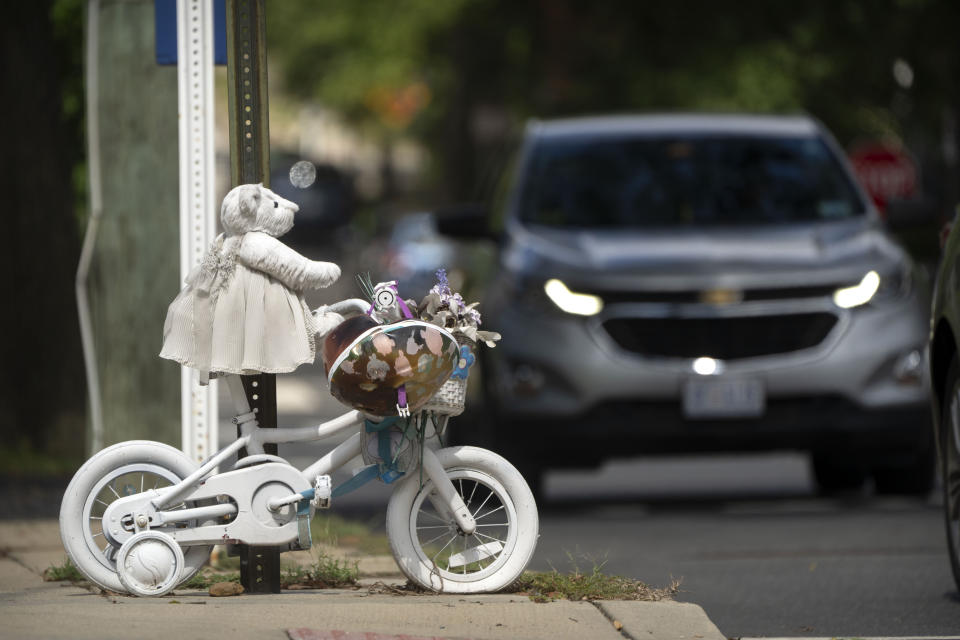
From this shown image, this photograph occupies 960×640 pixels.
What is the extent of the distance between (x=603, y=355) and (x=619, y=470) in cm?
333

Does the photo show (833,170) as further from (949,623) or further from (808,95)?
(808,95)

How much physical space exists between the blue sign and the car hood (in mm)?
2611

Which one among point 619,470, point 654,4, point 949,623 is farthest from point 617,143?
point 654,4

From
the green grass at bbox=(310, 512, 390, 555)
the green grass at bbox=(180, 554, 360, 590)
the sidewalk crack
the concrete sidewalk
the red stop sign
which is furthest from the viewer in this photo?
the red stop sign

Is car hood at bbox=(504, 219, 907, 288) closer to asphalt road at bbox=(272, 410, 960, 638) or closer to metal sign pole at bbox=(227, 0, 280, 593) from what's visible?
asphalt road at bbox=(272, 410, 960, 638)

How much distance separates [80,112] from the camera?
40.7 ft

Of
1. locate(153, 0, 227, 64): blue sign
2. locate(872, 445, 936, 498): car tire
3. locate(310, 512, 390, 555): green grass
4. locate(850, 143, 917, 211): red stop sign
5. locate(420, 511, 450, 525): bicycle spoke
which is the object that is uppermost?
locate(153, 0, 227, 64): blue sign

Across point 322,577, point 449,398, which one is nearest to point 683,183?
point 322,577

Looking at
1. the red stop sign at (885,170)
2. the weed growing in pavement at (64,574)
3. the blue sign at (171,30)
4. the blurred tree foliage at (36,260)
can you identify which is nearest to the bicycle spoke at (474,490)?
the weed growing in pavement at (64,574)

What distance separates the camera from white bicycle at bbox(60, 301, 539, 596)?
5.98 meters

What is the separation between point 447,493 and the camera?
6.12 metres

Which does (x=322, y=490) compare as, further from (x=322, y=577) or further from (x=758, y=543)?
(x=758, y=543)

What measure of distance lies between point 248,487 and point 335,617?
611 mm

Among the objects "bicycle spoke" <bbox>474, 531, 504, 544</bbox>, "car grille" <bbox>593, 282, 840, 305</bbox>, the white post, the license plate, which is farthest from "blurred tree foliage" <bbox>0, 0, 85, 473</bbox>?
"bicycle spoke" <bbox>474, 531, 504, 544</bbox>
